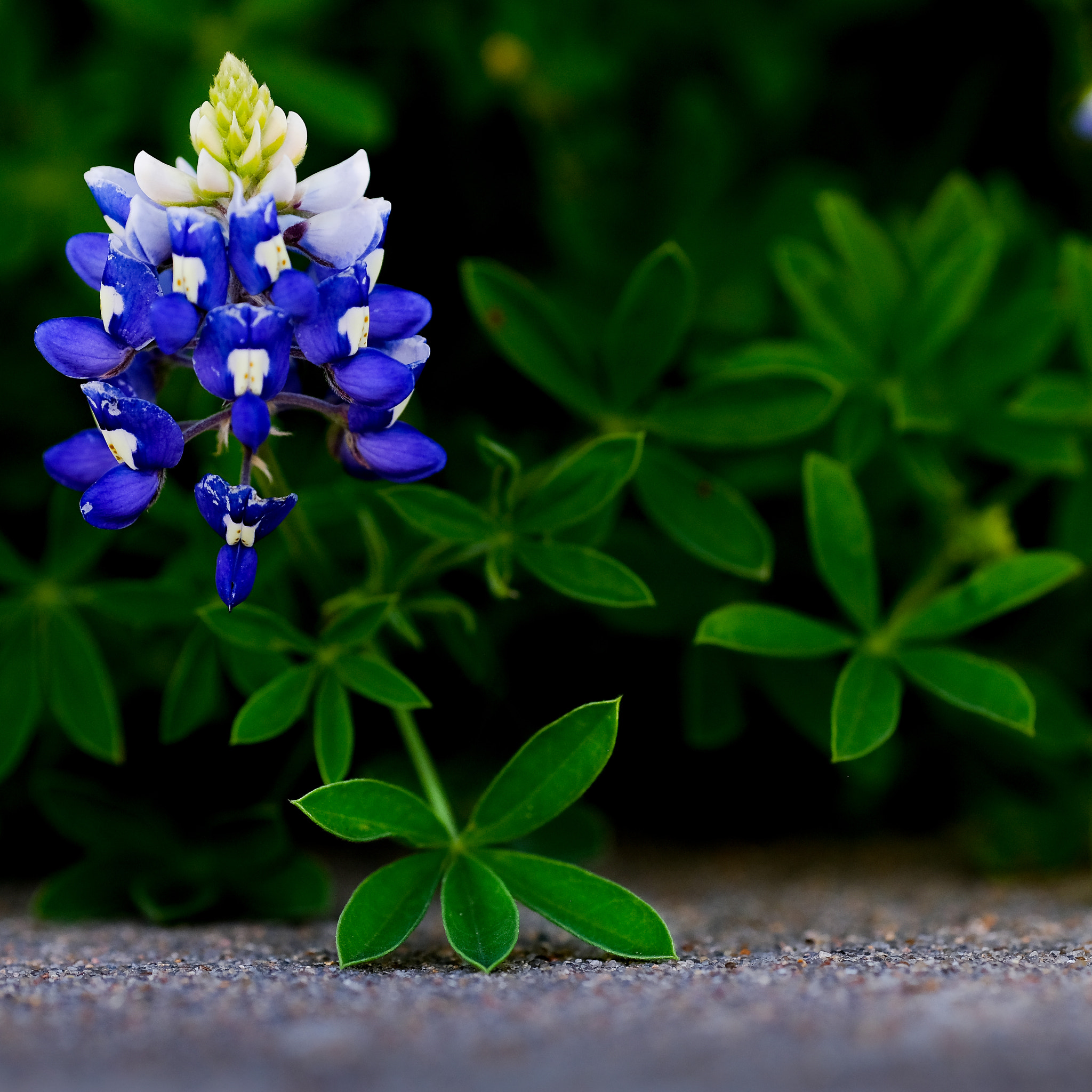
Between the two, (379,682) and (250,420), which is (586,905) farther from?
(250,420)

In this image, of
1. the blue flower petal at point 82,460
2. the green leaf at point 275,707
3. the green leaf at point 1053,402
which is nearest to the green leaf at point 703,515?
the green leaf at point 1053,402

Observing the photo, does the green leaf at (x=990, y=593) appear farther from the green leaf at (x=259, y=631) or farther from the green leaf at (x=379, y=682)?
the green leaf at (x=259, y=631)

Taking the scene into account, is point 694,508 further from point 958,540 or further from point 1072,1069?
point 1072,1069

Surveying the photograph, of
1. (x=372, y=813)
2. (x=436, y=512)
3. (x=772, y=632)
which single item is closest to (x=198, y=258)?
(x=436, y=512)

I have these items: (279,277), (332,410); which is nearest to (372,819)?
(332,410)

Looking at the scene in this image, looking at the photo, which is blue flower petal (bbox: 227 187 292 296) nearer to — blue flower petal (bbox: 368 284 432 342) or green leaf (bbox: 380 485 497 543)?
blue flower petal (bbox: 368 284 432 342)

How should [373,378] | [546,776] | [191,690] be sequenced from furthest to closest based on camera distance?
[191,690]
[546,776]
[373,378]
